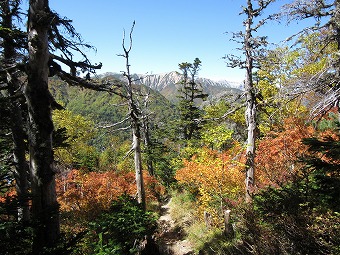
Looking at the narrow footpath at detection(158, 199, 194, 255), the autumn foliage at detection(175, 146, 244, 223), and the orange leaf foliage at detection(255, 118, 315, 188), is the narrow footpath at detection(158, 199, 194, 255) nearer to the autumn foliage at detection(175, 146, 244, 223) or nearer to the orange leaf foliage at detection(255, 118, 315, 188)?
the autumn foliage at detection(175, 146, 244, 223)

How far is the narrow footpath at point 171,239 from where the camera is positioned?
11.9 metres

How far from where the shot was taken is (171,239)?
1398 centimetres

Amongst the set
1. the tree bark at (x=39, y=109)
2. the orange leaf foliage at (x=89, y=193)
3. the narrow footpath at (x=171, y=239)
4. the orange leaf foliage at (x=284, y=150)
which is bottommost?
the narrow footpath at (x=171, y=239)

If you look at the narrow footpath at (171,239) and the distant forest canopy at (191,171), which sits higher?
the distant forest canopy at (191,171)

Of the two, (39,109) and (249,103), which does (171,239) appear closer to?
(249,103)

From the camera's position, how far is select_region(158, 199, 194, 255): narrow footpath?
11.9m

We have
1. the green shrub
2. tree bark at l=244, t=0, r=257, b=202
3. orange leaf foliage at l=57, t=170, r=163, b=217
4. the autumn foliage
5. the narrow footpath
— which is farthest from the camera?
orange leaf foliage at l=57, t=170, r=163, b=217

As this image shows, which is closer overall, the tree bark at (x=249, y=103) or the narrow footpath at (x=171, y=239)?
the tree bark at (x=249, y=103)

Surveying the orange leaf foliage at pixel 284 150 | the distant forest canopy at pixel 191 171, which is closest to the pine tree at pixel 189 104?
the distant forest canopy at pixel 191 171

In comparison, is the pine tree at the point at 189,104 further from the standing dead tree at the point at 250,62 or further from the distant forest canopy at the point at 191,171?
the standing dead tree at the point at 250,62

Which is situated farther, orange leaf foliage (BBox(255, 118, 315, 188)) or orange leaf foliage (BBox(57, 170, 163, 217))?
orange leaf foliage (BBox(57, 170, 163, 217))

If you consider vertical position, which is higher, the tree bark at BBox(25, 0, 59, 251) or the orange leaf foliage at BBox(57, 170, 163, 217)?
the tree bark at BBox(25, 0, 59, 251)

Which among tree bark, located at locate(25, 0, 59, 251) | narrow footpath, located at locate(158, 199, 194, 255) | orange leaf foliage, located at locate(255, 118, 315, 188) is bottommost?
narrow footpath, located at locate(158, 199, 194, 255)

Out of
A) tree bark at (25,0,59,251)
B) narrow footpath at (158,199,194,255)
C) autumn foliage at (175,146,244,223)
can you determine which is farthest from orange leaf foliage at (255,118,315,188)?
tree bark at (25,0,59,251)
